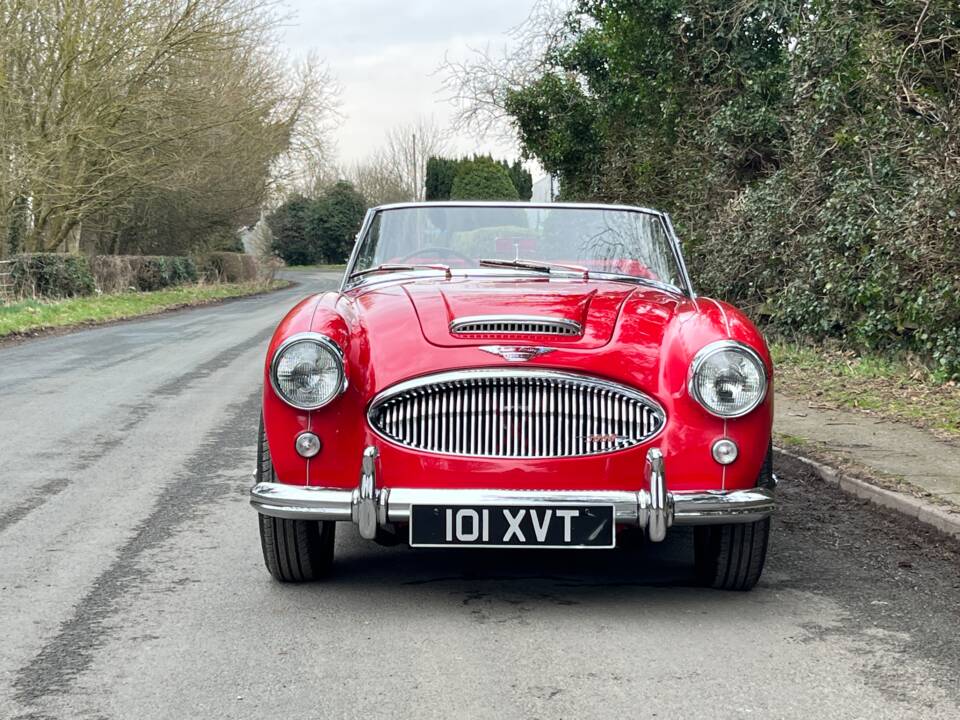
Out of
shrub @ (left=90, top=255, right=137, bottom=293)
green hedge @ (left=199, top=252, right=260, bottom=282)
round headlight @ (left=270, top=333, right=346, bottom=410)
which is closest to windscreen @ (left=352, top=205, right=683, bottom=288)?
round headlight @ (left=270, top=333, right=346, bottom=410)

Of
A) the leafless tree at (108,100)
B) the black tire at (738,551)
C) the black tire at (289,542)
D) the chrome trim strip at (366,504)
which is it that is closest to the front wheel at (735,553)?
the black tire at (738,551)

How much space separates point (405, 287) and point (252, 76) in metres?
32.2

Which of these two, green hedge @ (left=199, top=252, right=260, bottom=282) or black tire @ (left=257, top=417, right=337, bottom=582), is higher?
black tire @ (left=257, top=417, right=337, bottom=582)

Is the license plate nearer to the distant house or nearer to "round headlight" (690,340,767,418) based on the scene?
"round headlight" (690,340,767,418)

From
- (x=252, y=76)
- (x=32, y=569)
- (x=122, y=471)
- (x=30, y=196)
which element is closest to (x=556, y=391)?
(x=32, y=569)

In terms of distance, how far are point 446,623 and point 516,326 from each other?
3.60 ft

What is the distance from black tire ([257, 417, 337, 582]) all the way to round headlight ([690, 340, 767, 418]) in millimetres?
1490

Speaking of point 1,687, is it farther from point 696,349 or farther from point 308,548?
point 696,349

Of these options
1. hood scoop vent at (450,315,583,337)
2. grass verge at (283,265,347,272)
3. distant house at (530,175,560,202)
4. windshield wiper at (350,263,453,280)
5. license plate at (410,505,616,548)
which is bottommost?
grass verge at (283,265,347,272)

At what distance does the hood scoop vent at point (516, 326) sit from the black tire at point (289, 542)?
2.71 feet

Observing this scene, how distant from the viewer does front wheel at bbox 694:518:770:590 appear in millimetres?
4262

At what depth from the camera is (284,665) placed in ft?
11.6

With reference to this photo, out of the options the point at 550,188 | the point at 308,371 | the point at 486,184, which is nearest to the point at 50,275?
the point at 550,188

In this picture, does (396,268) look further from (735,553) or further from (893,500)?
(893,500)
